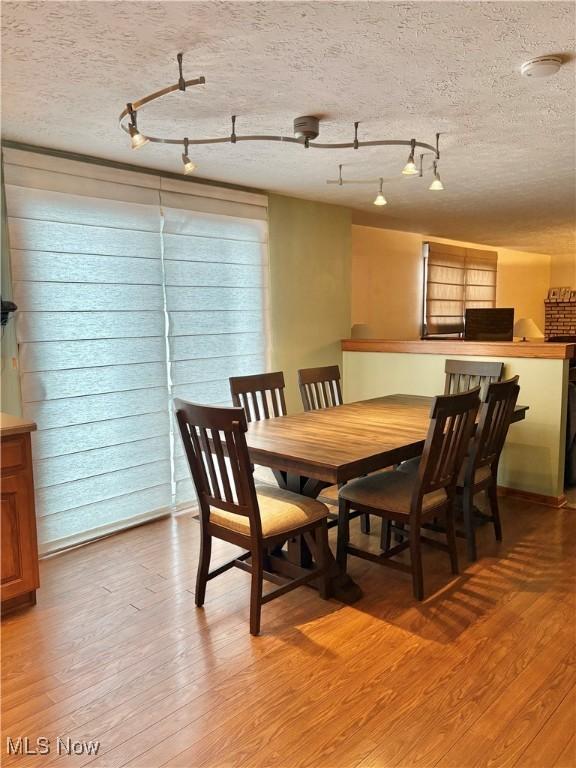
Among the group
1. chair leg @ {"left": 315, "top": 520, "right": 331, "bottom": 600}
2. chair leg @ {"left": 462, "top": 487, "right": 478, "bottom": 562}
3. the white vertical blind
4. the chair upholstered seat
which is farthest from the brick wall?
chair leg @ {"left": 315, "top": 520, "right": 331, "bottom": 600}

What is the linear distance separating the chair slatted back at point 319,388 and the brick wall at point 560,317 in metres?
7.42

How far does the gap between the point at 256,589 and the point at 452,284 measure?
594 centimetres

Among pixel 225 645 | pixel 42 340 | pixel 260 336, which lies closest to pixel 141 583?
pixel 225 645

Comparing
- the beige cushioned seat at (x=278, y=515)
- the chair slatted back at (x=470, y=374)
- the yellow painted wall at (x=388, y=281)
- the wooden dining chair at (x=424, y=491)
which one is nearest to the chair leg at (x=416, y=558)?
the wooden dining chair at (x=424, y=491)

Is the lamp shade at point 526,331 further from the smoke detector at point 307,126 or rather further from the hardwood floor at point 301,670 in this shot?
the smoke detector at point 307,126

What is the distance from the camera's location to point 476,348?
13.5 ft

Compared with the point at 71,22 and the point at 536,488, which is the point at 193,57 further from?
the point at 536,488

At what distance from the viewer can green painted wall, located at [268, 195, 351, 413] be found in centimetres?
438

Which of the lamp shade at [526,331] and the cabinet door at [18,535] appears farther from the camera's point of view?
the lamp shade at [526,331]

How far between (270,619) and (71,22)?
2.35m

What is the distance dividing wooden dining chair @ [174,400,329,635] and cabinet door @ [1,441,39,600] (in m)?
0.78

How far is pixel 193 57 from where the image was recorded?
6.36ft

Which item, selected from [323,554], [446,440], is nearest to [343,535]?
[323,554]

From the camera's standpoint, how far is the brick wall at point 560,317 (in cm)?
982
